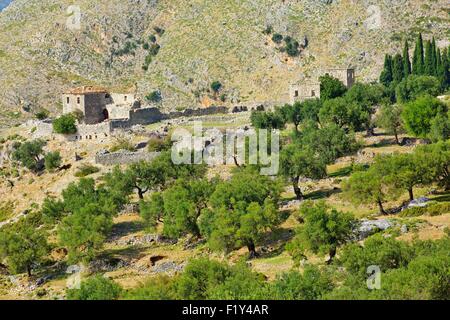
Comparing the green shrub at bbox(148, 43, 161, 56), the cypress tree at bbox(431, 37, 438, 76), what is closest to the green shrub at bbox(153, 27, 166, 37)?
the green shrub at bbox(148, 43, 161, 56)

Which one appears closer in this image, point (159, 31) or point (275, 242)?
point (275, 242)

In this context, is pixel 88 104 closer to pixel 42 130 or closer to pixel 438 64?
pixel 42 130

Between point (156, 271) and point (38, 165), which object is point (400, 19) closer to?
point (38, 165)

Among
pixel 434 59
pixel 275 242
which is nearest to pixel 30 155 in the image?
pixel 275 242

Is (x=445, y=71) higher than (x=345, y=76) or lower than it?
higher

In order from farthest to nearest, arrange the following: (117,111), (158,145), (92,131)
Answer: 1. (117,111)
2. (92,131)
3. (158,145)

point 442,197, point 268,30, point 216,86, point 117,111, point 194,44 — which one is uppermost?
point 268,30

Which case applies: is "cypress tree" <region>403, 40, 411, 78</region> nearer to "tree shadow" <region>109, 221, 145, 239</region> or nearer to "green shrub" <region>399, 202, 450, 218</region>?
"tree shadow" <region>109, 221, 145, 239</region>
